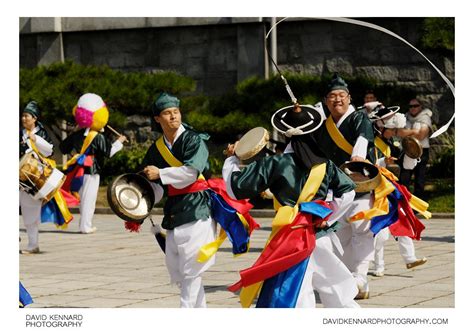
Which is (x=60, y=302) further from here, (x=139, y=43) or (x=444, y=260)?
(x=139, y=43)

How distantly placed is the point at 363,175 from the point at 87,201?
7.28 m

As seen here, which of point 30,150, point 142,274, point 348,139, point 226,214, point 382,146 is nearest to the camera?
point 226,214

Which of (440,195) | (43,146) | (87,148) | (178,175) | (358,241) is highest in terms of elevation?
(178,175)

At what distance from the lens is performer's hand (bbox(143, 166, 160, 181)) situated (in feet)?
28.3

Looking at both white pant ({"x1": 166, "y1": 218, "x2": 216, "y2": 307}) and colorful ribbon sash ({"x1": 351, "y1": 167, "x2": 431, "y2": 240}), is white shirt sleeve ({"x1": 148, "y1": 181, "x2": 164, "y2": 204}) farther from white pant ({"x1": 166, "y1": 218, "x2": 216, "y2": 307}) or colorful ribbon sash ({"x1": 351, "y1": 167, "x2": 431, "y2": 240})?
colorful ribbon sash ({"x1": 351, "y1": 167, "x2": 431, "y2": 240})

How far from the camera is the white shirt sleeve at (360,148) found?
9.89 m

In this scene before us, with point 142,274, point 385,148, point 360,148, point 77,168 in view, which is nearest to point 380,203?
point 360,148

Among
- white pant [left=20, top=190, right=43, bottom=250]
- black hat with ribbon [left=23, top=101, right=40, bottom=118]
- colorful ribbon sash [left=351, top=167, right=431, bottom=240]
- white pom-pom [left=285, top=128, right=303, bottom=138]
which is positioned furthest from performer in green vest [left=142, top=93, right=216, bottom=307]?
black hat with ribbon [left=23, top=101, right=40, bottom=118]

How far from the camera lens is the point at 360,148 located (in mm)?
9906

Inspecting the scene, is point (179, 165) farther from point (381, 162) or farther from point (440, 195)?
point (440, 195)

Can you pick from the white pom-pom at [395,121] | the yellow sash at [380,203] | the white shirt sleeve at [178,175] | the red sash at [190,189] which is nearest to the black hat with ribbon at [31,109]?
the white pom-pom at [395,121]

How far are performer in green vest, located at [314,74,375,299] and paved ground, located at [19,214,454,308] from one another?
329 millimetres

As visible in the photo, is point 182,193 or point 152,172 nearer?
point 152,172
